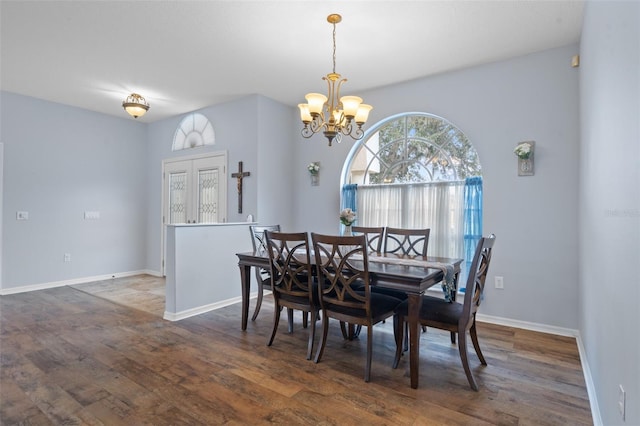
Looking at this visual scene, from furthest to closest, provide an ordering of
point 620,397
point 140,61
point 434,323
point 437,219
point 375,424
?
point 437,219 < point 140,61 < point 434,323 < point 375,424 < point 620,397

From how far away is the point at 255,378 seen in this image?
2.40 m

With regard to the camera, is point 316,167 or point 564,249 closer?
point 564,249

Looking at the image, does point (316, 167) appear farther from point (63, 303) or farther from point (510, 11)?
point (63, 303)

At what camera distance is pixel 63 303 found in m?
4.24

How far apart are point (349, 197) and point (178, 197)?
3.13 m

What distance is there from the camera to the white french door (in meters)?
5.23

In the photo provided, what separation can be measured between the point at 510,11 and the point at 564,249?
7.22 ft

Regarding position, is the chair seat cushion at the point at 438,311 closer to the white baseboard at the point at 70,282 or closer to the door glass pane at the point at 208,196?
the door glass pane at the point at 208,196

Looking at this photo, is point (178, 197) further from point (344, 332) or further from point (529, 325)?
point (529, 325)

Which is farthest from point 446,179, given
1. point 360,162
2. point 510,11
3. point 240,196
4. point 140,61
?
point 140,61

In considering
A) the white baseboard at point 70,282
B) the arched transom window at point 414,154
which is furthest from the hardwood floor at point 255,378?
the arched transom window at point 414,154

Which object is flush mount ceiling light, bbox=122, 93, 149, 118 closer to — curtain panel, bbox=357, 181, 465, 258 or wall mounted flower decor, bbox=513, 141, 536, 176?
curtain panel, bbox=357, 181, 465, 258

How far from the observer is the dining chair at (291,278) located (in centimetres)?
271

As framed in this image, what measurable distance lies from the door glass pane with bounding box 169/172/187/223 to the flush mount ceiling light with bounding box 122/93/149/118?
133cm
